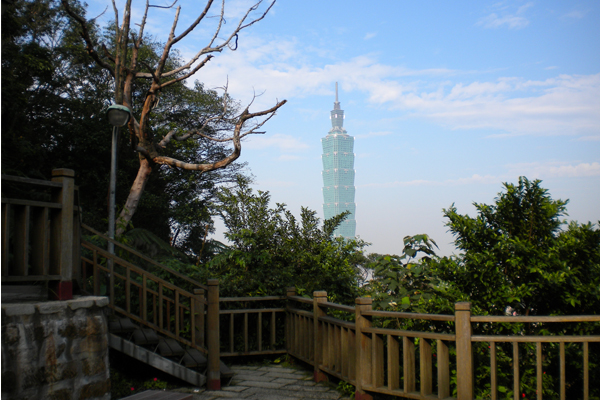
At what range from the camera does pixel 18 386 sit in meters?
3.29

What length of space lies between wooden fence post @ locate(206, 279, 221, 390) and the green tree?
148 centimetres

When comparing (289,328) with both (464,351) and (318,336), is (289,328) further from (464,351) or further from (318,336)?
(464,351)

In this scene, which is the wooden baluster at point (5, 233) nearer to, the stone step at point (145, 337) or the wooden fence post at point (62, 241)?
the wooden fence post at point (62, 241)

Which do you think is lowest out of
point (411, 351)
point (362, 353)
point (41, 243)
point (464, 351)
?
point (362, 353)

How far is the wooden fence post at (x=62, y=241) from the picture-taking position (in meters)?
3.77

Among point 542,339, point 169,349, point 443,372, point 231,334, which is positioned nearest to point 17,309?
point 169,349

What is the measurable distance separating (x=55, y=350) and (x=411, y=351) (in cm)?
294

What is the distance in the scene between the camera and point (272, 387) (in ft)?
17.8

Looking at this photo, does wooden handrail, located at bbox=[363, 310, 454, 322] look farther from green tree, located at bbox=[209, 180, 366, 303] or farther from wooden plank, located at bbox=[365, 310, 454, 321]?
green tree, located at bbox=[209, 180, 366, 303]

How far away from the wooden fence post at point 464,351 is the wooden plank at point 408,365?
493 mm

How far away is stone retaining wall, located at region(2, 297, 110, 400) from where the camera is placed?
129 inches

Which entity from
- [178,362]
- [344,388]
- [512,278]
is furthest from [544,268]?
[178,362]

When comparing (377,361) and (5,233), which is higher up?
(5,233)

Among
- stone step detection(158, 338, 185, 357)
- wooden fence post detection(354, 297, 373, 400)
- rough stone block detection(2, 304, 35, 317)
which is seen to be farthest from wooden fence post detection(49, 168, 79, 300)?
wooden fence post detection(354, 297, 373, 400)
